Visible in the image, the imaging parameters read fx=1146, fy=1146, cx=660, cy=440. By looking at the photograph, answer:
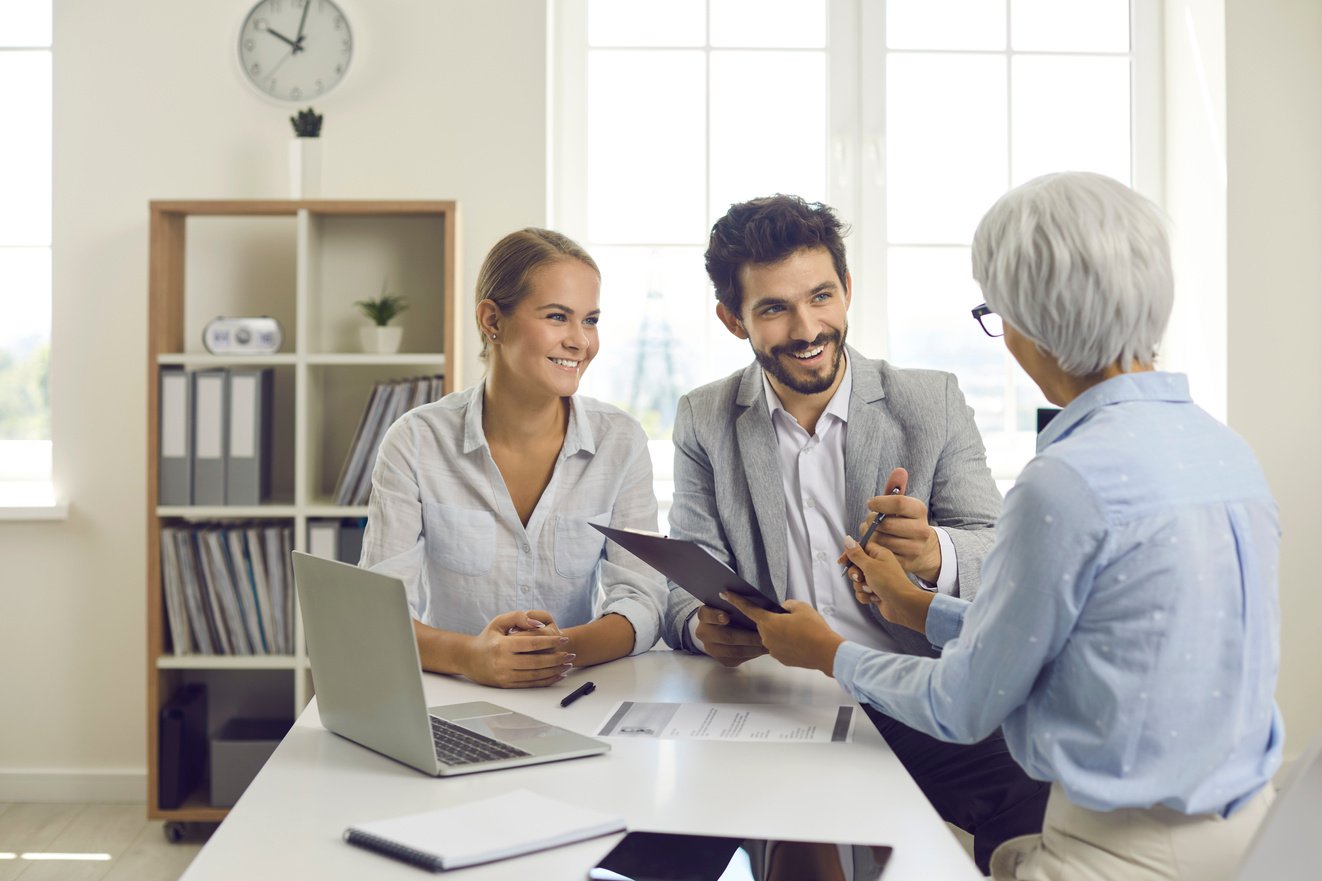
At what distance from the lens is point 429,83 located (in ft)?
10.4

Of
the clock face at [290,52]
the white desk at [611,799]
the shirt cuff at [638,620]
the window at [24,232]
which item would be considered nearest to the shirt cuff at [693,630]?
the shirt cuff at [638,620]

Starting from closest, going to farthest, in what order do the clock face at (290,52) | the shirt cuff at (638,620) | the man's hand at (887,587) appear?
1. the man's hand at (887,587)
2. the shirt cuff at (638,620)
3. the clock face at (290,52)

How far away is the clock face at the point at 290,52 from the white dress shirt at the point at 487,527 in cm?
156

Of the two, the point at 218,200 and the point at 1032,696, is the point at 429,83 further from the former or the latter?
the point at 1032,696

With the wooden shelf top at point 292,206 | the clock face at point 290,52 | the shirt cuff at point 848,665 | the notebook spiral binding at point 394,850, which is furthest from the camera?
the clock face at point 290,52

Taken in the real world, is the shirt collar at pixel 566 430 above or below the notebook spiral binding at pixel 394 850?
above

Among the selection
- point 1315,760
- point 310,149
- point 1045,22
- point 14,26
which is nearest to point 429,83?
point 310,149

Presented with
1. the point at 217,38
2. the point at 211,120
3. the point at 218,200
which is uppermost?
the point at 217,38

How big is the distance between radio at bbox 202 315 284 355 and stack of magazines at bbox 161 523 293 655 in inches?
18.5

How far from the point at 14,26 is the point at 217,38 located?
0.71 meters

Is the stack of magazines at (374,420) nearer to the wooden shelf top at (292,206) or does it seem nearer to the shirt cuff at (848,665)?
the wooden shelf top at (292,206)

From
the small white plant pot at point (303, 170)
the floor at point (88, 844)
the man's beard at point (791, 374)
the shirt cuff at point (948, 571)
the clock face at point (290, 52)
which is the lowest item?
the floor at point (88, 844)

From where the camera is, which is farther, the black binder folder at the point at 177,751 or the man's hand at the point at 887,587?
the black binder folder at the point at 177,751

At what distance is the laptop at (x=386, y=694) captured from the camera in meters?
1.22
